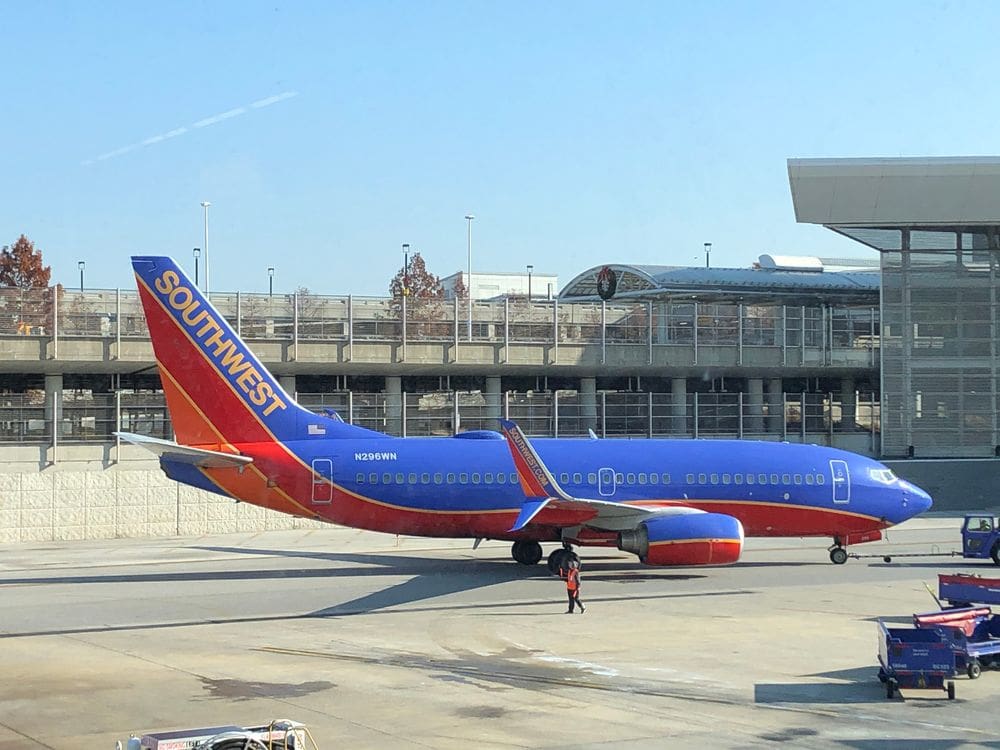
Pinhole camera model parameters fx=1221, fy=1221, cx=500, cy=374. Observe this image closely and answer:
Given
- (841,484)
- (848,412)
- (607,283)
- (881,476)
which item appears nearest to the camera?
(841,484)

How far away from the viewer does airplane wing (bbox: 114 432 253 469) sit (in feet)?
109

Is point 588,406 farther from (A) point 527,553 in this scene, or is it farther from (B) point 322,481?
(B) point 322,481

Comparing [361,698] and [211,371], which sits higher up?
[211,371]

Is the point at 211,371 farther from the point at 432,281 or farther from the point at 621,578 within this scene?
the point at 432,281

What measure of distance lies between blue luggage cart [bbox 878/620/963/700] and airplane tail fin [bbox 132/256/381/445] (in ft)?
67.1

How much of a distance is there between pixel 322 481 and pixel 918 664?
19.8m

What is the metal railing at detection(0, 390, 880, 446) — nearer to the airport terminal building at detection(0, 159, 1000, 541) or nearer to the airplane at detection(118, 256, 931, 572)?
the airport terminal building at detection(0, 159, 1000, 541)

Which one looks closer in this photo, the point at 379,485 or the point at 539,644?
the point at 539,644

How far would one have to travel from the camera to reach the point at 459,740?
1642 cm

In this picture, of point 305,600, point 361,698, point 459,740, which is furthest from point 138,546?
point 459,740

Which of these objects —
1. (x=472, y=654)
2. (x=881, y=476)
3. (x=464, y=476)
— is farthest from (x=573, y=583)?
(x=881, y=476)

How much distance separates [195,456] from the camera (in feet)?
111

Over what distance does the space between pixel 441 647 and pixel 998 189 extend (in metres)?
41.7

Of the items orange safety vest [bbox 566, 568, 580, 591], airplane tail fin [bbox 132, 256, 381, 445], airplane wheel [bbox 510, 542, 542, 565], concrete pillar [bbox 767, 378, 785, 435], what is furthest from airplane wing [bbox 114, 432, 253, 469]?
concrete pillar [bbox 767, 378, 785, 435]
